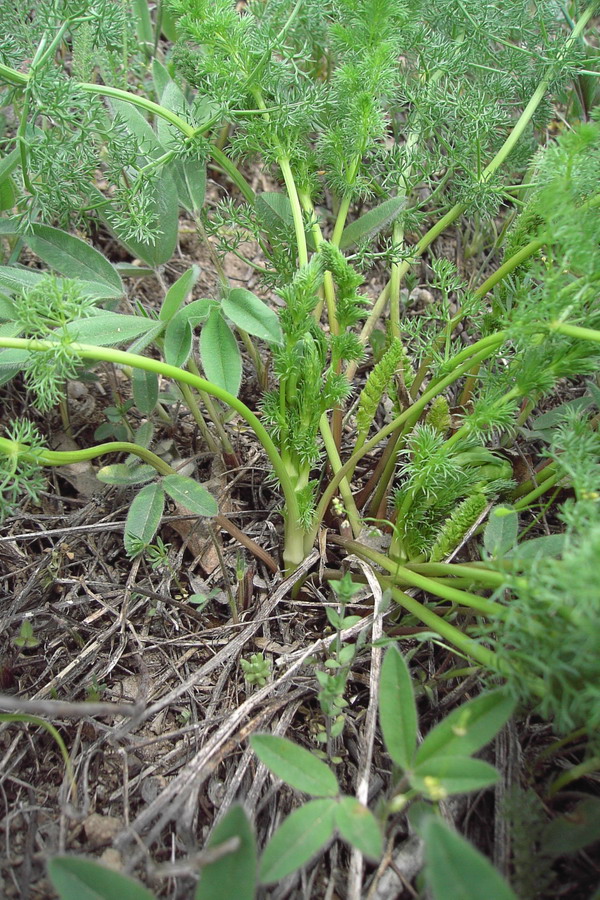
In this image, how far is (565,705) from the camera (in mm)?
706

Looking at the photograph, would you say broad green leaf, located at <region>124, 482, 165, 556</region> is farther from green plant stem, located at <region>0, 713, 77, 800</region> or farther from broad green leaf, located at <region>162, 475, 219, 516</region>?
green plant stem, located at <region>0, 713, 77, 800</region>

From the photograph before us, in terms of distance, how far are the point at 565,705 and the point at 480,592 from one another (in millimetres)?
471

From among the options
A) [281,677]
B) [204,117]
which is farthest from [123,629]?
[204,117]

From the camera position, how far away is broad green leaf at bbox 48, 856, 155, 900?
2.30 feet

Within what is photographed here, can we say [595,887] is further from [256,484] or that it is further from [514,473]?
[256,484]

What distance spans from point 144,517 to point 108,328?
36cm

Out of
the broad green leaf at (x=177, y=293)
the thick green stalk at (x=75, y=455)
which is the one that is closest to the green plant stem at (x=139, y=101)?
the broad green leaf at (x=177, y=293)

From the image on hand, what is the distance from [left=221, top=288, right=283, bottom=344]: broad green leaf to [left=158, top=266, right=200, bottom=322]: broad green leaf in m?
0.08

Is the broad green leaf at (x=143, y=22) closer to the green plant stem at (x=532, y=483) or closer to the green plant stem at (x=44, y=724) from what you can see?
the green plant stem at (x=532, y=483)

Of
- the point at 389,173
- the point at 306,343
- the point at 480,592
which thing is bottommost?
the point at 480,592

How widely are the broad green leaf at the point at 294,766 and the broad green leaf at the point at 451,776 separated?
116mm

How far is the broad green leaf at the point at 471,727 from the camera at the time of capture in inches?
31.3

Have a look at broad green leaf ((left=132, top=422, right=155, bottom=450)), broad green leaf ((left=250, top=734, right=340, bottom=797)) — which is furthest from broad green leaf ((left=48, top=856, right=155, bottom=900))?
broad green leaf ((left=132, top=422, right=155, bottom=450))

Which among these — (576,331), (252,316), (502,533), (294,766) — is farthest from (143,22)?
(294,766)
